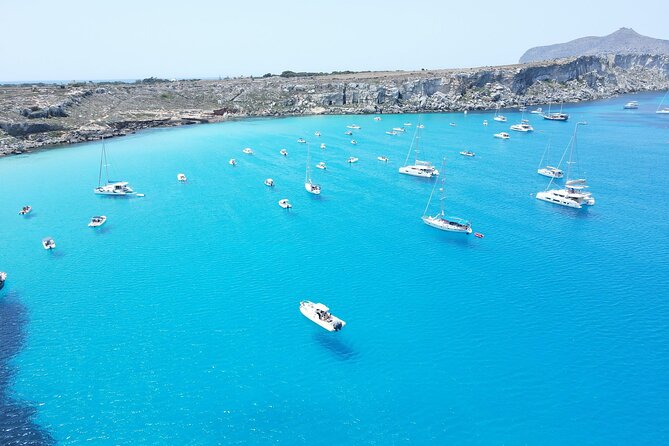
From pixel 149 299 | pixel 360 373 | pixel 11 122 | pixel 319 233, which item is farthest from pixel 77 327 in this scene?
pixel 11 122

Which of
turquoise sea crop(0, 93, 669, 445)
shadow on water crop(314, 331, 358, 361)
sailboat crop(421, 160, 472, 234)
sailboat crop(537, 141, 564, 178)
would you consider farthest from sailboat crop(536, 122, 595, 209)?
shadow on water crop(314, 331, 358, 361)

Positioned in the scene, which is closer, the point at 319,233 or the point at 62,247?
the point at 62,247

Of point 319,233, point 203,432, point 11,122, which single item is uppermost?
point 11,122

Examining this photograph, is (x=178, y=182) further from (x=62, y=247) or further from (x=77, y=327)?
(x=77, y=327)

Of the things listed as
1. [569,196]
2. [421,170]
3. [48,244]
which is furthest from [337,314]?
[421,170]

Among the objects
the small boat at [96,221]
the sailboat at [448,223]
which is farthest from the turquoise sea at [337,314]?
the sailboat at [448,223]

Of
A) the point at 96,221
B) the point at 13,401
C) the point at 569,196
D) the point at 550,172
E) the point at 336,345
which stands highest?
the point at 550,172

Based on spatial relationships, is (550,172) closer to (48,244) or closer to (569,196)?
(569,196)
